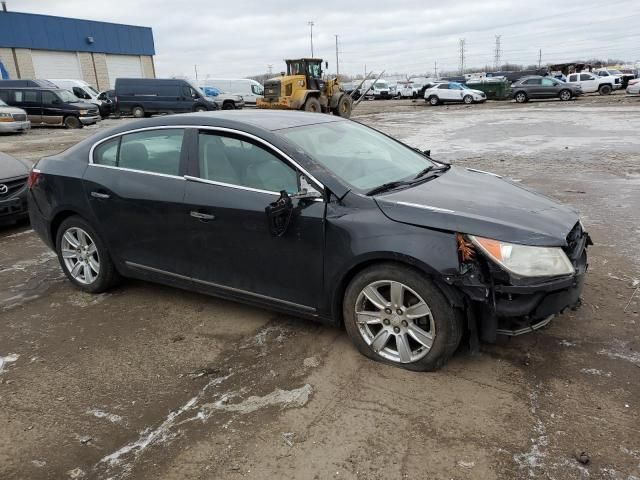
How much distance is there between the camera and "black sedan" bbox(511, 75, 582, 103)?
35.0m

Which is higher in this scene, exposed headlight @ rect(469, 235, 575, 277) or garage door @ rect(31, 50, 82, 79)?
garage door @ rect(31, 50, 82, 79)

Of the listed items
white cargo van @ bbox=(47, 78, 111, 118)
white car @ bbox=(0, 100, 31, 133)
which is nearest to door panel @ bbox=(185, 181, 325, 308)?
white car @ bbox=(0, 100, 31, 133)

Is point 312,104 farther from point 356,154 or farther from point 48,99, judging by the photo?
point 356,154

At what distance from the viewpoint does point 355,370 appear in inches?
137

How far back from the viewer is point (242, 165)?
390 centimetres

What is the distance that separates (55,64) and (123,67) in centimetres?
694

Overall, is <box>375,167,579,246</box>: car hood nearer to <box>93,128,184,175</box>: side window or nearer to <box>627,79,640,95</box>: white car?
<box>93,128,184,175</box>: side window

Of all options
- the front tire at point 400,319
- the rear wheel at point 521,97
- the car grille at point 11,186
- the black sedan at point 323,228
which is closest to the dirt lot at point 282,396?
the front tire at point 400,319

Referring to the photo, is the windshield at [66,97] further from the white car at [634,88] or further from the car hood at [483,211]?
the white car at [634,88]

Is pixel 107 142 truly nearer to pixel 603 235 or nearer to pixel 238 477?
pixel 238 477

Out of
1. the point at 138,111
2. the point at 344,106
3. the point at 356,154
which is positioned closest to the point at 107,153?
the point at 356,154

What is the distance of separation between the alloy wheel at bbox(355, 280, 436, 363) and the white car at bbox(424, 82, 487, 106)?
3758 cm

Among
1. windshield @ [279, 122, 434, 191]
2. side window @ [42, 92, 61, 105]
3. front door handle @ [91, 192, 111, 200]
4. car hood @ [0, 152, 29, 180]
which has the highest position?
side window @ [42, 92, 61, 105]

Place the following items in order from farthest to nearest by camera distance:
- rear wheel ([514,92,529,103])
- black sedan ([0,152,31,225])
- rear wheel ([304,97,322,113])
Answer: rear wheel ([514,92,529,103]), rear wheel ([304,97,322,113]), black sedan ([0,152,31,225])
